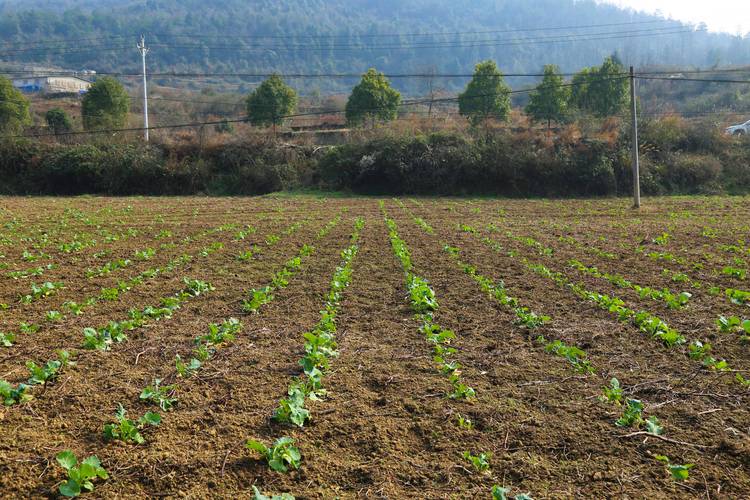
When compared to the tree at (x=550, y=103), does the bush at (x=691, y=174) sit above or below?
below

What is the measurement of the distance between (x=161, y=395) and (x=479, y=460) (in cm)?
292

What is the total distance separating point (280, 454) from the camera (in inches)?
155

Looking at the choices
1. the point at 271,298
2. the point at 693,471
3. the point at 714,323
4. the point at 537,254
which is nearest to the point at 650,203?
the point at 537,254

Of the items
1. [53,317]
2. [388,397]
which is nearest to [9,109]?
[53,317]

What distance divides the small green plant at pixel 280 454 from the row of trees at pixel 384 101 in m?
39.3

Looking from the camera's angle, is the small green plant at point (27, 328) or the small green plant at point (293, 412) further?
the small green plant at point (27, 328)

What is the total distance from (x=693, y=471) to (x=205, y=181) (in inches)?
1503

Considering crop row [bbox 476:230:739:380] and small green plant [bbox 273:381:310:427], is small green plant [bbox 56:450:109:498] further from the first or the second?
crop row [bbox 476:230:739:380]

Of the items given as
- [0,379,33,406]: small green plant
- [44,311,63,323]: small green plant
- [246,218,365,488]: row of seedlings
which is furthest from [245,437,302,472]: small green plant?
[44,311,63,323]: small green plant

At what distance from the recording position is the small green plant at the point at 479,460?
398 centimetres

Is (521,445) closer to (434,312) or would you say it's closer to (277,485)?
(277,485)

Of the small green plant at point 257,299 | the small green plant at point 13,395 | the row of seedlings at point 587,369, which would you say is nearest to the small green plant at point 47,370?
the small green plant at point 13,395

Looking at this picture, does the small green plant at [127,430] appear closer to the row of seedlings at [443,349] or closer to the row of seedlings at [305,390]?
the row of seedlings at [305,390]

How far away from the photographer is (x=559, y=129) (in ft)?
122
